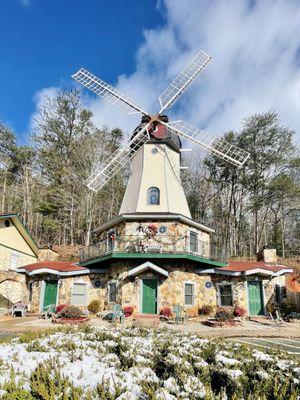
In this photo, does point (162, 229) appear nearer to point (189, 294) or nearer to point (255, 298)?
point (189, 294)

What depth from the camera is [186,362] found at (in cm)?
403

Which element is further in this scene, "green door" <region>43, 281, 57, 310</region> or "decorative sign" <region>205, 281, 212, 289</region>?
"decorative sign" <region>205, 281, 212, 289</region>

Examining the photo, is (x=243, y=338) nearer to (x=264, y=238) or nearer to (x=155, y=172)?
(x=155, y=172)

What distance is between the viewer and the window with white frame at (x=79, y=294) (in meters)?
16.3

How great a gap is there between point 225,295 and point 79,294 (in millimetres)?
8280

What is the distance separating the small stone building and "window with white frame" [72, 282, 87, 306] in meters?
3.53

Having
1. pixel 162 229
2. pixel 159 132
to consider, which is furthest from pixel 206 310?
pixel 159 132

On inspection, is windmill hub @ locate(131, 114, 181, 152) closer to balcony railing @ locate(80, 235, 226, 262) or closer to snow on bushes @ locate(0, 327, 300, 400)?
balcony railing @ locate(80, 235, 226, 262)

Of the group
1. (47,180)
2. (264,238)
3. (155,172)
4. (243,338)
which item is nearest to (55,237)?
(47,180)

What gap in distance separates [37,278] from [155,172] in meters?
9.47

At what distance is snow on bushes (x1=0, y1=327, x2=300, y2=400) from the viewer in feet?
10.0

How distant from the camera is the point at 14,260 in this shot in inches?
892

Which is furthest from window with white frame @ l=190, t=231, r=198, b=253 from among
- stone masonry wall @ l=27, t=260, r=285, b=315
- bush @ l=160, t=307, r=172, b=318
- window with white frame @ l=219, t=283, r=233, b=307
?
bush @ l=160, t=307, r=172, b=318

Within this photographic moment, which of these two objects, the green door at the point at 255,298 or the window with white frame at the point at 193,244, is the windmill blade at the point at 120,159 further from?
the green door at the point at 255,298
